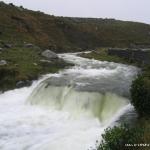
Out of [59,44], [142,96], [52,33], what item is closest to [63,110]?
[142,96]

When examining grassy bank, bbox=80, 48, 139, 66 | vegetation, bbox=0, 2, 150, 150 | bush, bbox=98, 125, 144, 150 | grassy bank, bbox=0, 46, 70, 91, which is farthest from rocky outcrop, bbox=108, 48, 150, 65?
bush, bbox=98, 125, 144, 150

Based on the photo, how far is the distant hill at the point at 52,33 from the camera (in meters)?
48.7

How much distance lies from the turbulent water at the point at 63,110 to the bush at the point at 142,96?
204 centimetres

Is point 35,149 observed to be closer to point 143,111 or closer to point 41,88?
point 143,111

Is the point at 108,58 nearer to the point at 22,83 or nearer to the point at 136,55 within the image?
the point at 136,55

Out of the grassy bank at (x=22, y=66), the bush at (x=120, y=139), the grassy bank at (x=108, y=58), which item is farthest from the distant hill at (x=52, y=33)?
the bush at (x=120, y=139)

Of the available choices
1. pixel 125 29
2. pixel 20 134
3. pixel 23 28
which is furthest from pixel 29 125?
pixel 125 29

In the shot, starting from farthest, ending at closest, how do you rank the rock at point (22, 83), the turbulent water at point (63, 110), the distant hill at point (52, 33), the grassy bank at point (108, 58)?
1. the distant hill at point (52, 33)
2. the grassy bank at point (108, 58)
3. the rock at point (22, 83)
4. the turbulent water at point (63, 110)

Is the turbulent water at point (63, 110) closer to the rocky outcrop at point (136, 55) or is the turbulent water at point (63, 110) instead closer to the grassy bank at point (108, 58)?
the grassy bank at point (108, 58)

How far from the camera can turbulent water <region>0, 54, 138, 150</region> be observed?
16.9 meters

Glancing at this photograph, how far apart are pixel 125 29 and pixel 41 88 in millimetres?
55986

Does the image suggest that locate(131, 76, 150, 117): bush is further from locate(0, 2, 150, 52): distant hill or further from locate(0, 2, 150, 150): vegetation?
locate(0, 2, 150, 52): distant hill

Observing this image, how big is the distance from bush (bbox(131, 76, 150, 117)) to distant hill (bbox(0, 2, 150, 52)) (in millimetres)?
27658

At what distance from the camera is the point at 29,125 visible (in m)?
19.6
